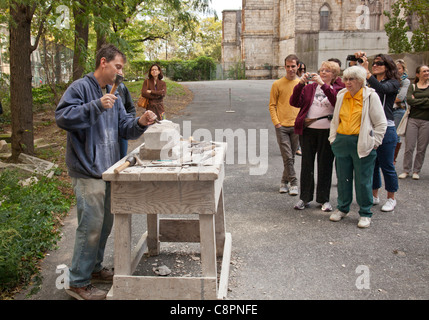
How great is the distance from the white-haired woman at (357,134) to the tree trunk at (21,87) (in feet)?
19.3

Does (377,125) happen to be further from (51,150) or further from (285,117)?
(51,150)

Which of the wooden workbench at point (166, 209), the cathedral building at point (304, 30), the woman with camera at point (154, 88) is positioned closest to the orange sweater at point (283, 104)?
the wooden workbench at point (166, 209)

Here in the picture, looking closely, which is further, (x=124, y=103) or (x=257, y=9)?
(x=257, y=9)

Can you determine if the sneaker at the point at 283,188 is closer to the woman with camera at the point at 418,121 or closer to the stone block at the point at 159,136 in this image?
the woman with camera at the point at 418,121

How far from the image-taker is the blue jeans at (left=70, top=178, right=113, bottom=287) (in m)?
3.45

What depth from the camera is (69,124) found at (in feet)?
10.6

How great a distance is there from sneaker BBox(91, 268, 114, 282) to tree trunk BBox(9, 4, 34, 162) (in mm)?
5072

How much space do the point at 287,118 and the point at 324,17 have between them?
123 feet

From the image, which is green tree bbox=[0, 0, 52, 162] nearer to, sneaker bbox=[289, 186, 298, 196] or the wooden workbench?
sneaker bbox=[289, 186, 298, 196]

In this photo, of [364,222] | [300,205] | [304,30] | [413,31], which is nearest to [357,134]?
[364,222]

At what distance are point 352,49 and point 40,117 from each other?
21.1m

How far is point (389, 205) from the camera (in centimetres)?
583

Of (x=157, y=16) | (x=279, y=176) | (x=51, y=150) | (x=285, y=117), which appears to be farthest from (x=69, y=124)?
(x=157, y=16)

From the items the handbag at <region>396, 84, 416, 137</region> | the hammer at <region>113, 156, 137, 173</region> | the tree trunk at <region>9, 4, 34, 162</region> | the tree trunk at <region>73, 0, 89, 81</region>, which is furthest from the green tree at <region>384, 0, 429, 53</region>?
the hammer at <region>113, 156, 137, 173</region>
